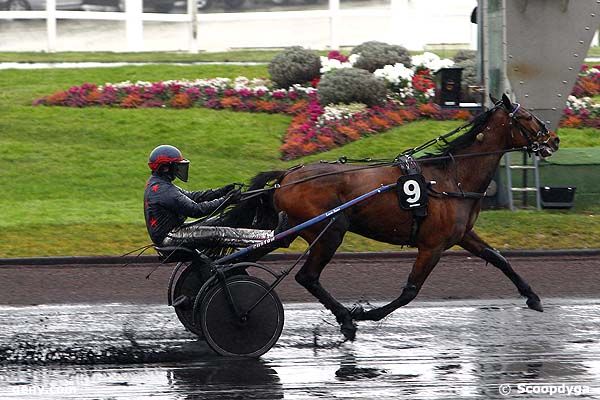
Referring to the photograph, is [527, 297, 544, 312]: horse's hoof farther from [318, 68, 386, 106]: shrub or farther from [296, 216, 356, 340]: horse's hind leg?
[318, 68, 386, 106]: shrub

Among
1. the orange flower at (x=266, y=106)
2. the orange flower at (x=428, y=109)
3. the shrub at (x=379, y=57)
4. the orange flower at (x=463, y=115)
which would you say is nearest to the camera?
the orange flower at (x=463, y=115)

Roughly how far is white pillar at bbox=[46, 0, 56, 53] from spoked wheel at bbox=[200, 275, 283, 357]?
18.9 metres

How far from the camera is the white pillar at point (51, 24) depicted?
86.2ft

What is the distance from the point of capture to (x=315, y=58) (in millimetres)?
21391

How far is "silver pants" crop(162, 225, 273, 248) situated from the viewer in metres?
8.88

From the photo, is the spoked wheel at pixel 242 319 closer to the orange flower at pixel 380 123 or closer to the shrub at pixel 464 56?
the orange flower at pixel 380 123

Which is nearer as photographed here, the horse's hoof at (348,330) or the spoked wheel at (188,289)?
the horse's hoof at (348,330)

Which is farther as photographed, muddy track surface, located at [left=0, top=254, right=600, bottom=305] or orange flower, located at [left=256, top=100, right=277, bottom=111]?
orange flower, located at [left=256, top=100, right=277, bottom=111]

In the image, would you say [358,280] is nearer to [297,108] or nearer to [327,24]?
[297,108]

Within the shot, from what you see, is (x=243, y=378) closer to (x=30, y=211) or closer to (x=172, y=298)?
(x=172, y=298)

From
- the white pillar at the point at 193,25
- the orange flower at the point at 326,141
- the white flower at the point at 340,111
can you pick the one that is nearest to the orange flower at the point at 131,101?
the white flower at the point at 340,111

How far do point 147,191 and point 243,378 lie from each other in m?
1.75

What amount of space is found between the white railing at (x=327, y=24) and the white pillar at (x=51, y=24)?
0.08 feet

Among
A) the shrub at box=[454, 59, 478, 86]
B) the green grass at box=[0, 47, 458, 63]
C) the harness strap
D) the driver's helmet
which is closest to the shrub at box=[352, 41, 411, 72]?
the shrub at box=[454, 59, 478, 86]
